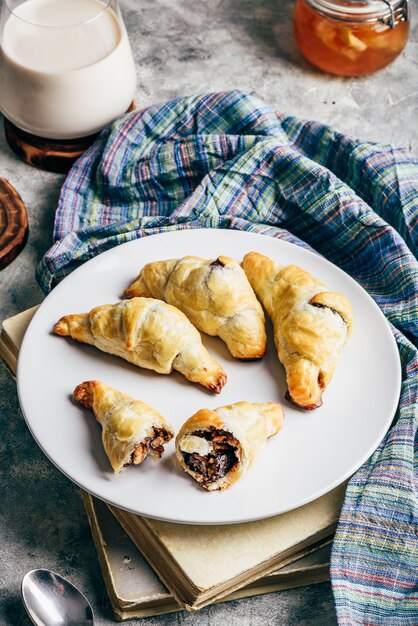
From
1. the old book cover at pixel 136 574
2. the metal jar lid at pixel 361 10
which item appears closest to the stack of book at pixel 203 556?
the old book cover at pixel 136 574

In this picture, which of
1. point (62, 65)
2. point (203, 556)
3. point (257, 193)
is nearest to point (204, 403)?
point (203, 556)

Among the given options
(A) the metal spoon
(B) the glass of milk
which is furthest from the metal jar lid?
(A) the metal spoon

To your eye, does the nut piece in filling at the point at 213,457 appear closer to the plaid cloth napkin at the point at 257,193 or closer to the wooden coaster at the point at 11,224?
the plaid cloth napkin at the point at 257,193

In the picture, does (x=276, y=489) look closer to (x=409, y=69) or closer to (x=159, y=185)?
(x=159, y=185)

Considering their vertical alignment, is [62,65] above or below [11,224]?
above

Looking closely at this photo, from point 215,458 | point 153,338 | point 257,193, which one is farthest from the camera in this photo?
point 257,193

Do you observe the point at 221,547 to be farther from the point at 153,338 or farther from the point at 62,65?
the point at 62,65
